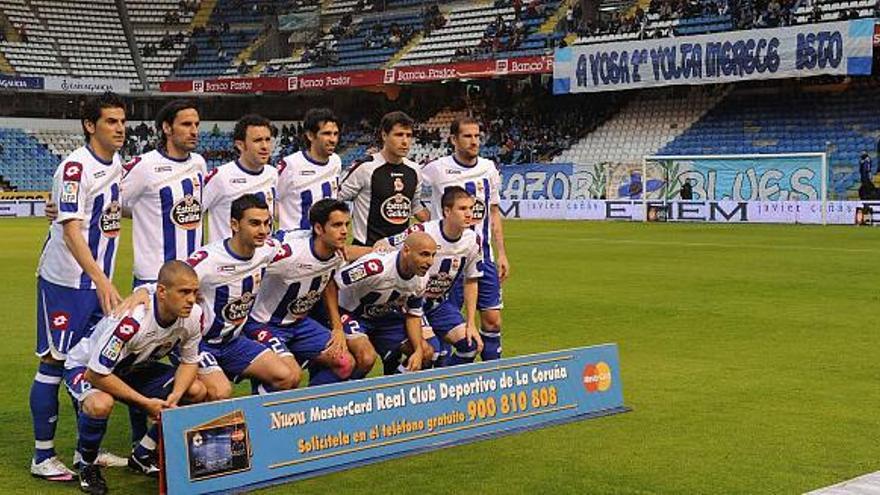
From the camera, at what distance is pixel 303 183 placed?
8.45 m

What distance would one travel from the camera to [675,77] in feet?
126

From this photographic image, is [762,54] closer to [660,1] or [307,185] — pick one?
[660,1]

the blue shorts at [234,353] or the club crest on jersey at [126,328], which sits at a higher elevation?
the club crest on jersey at [126,328]

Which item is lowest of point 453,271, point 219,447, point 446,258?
point 219,447

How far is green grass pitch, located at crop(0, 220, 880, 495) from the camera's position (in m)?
6.28

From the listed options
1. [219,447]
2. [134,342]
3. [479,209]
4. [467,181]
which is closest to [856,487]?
[219,447]

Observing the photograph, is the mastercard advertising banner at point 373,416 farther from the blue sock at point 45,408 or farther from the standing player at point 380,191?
the standing player at point 380,191

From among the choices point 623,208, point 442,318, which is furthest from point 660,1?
point 442,318

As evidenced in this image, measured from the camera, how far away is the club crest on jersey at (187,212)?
7.40 m

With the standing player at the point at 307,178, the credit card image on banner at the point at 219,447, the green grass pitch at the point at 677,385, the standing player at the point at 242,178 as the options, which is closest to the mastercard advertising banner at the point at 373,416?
the credit card image on banner at the point at 219,447

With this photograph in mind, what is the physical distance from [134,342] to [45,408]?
0.95m

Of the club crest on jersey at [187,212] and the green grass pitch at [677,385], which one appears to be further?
the club crest on jersey at [187,212]

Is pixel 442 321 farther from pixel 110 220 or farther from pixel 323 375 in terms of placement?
pixel 110 220

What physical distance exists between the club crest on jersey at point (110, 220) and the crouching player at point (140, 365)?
695mm
